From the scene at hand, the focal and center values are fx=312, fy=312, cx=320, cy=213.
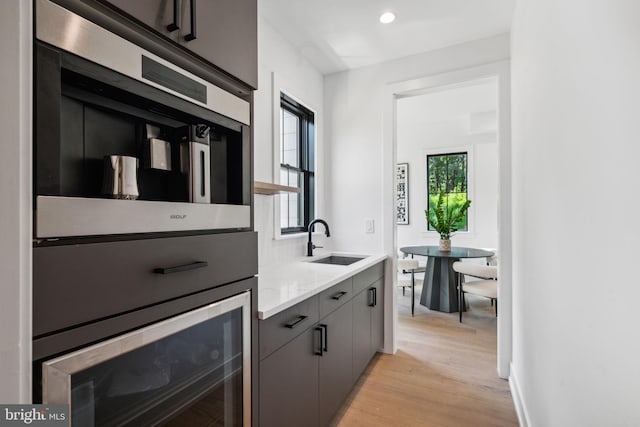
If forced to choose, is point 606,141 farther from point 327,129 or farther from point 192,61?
point 327,129

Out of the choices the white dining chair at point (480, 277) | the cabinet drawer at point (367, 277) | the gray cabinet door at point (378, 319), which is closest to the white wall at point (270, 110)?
the cabinet drawer at point (367, 277)

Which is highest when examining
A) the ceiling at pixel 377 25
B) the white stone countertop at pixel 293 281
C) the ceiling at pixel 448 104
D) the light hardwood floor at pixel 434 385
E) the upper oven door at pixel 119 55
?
the ceiling at pixel 448 104

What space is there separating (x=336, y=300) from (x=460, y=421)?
1.07m

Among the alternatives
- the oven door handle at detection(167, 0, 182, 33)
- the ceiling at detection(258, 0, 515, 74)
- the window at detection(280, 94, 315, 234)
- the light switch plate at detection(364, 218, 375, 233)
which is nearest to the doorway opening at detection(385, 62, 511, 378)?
the light switch plate at detection(364, 218, 375, 233)

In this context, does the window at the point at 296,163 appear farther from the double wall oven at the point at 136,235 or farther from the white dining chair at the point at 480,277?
the white dining chair at the point at 480,277

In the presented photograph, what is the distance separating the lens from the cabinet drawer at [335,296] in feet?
5.47

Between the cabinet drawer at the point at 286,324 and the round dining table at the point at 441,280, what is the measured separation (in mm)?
2731

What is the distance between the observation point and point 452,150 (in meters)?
5.34

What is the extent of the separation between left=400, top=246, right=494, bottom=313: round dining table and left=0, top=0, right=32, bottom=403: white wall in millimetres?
3832

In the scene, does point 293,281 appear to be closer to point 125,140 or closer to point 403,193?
point 125,140

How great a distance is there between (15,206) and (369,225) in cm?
253

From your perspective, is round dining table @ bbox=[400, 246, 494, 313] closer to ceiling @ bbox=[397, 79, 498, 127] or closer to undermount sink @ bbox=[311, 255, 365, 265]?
undermount sink @ bbox=[311, 255, 365, 265]

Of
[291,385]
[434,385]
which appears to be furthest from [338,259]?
[291,385]

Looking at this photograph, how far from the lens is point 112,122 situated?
0.85 m
